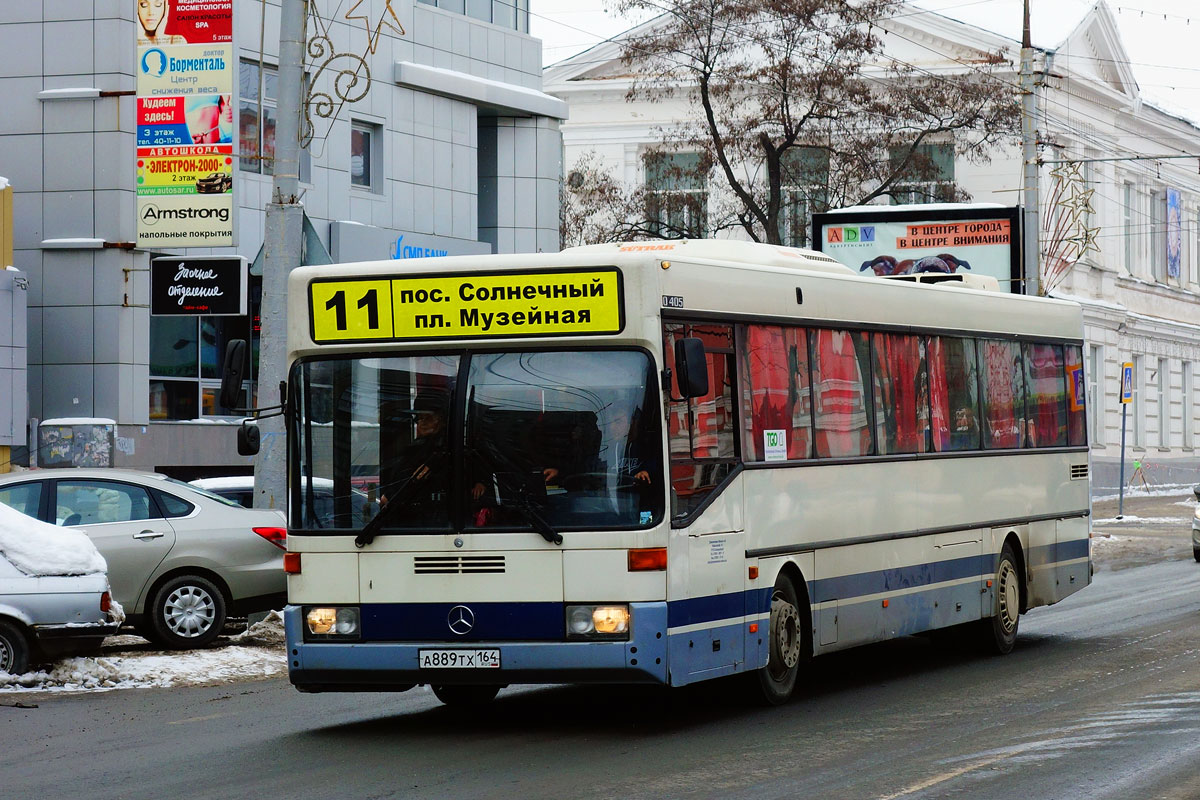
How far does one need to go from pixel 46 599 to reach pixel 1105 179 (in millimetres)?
46118

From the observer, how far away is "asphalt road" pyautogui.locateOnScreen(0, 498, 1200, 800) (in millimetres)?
8836

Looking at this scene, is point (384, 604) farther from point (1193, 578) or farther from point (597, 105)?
point (597, 105)

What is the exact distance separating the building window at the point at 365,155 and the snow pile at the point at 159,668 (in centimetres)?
1403

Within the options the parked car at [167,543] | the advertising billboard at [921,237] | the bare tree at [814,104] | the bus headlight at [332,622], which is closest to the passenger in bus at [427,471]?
the bus headlight at [332,622]

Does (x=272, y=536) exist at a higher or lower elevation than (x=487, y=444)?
lower

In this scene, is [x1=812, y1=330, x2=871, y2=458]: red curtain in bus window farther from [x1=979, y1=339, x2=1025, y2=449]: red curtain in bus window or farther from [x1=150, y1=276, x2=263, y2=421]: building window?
[x1=150, y1=276, x2=263, y2=421]: building window

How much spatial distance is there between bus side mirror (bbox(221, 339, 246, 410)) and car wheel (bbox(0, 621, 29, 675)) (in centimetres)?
325

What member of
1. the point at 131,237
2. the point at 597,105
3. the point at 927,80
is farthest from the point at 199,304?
the point at 597,105

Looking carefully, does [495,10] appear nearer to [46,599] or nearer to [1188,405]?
[46,599]

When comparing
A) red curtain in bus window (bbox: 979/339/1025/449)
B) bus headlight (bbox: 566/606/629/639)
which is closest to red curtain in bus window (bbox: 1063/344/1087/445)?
red curtain in bus window (bbox: 979/339/1025/449)

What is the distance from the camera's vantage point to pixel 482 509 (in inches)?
405

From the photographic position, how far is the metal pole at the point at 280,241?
1688 cm

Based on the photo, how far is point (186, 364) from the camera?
2612cm

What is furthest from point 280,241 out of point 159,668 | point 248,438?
point 248,438
